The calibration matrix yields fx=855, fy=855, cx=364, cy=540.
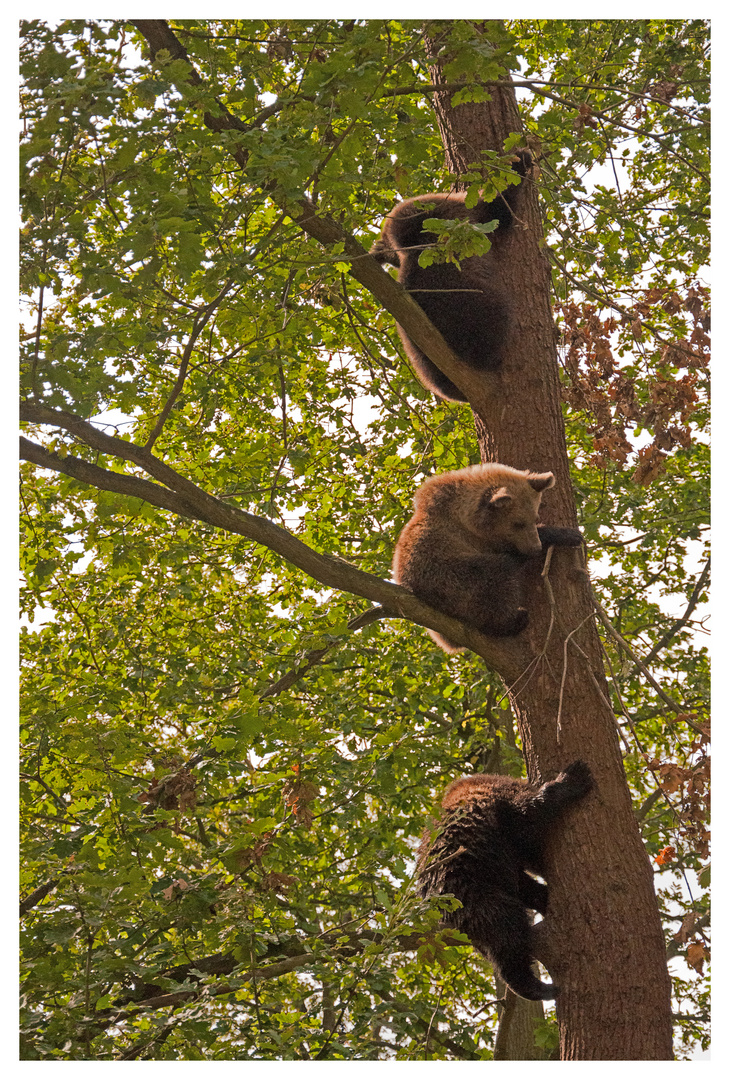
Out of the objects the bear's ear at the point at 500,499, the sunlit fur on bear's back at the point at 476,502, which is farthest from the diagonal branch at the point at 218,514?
the bear's ear at the point at 500,499

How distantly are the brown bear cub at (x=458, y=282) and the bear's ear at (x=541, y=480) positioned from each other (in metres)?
0.72

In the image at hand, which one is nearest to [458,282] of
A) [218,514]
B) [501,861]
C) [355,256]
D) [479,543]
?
[355,256]

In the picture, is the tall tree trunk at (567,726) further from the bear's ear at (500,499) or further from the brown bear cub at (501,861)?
the bear's ear at (500,499)

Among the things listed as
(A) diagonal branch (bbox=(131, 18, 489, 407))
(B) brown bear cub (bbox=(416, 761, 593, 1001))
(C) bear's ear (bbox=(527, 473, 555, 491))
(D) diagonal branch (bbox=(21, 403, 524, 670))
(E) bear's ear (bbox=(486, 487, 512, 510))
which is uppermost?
(A) diagonal branch (bbox=(131, 18, 489, 407))

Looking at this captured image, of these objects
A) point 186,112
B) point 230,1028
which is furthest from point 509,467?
point 230,1028

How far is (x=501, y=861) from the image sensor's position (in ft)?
14.6

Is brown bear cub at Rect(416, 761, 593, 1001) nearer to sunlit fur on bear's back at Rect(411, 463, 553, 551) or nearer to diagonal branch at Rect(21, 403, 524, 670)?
diagonal branch at Rect(21, 403, 524, 670)

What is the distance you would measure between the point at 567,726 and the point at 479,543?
163cm

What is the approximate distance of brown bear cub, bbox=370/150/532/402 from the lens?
17.0ft

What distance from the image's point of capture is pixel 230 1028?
398 centimetres

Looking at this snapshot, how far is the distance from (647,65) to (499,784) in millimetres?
5858

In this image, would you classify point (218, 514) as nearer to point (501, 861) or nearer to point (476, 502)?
point (476, 502)

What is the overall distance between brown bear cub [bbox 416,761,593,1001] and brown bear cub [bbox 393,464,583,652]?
2.89 feet

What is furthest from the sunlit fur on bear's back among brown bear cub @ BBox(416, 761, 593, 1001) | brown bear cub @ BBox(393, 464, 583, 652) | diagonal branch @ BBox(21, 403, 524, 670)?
brown bear cub @ BBox(416, 761, 593, 1001)
